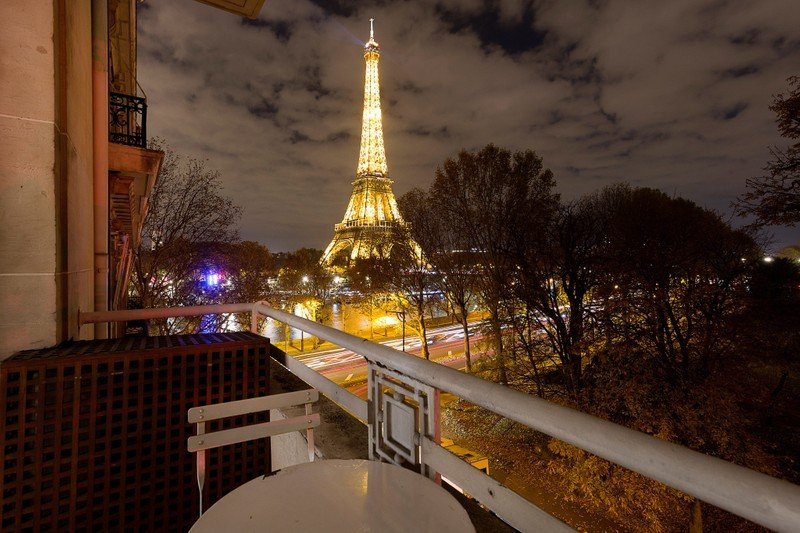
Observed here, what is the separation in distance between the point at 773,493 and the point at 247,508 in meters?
1.54

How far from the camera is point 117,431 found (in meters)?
2.60

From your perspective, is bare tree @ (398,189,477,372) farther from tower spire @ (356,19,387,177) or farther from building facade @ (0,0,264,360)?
tower spire @ (356,19,387,177)

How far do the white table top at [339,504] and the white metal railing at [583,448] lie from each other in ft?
0.59

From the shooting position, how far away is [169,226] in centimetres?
1731

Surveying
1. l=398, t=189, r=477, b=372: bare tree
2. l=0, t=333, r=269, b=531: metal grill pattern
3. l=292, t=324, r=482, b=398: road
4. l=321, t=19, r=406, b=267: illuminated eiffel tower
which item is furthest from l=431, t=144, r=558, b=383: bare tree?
l=321, t=19, r=406, b=267: illuminated eiffel tower

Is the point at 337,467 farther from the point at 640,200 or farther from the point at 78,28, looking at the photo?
the point at 640,200

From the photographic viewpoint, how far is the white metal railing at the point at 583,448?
81 centimetres

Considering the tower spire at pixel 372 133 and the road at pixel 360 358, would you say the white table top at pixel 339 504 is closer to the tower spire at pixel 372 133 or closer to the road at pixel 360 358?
the road at pixel 360 358

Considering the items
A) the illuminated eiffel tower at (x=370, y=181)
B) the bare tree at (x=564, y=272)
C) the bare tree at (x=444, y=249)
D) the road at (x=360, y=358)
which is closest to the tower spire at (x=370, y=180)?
the illuminated eiffel tower at (x=370, y=181)

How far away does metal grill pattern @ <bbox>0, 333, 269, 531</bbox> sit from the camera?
232cm

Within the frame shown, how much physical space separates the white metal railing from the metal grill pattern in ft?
4.17

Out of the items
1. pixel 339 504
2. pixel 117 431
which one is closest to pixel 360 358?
pixel 117 431

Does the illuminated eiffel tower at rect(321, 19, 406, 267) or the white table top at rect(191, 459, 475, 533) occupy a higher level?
the illuminated eiffel tower at rect(321, 19, 406, 267)

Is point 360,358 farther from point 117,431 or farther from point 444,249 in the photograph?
point 117,431
